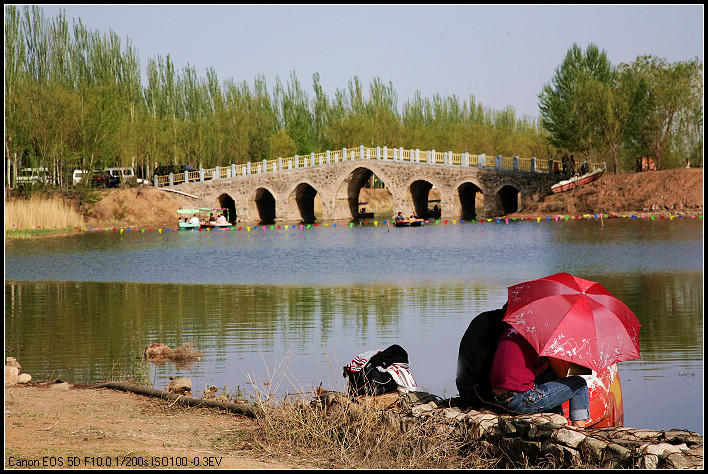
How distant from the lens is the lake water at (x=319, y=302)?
8.53 meters

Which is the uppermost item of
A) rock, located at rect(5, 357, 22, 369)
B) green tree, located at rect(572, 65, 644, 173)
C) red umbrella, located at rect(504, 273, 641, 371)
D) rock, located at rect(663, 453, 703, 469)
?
green tree, located at rect(572, 65, 644, 173)

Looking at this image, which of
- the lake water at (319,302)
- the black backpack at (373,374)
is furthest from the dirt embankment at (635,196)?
the black backpack at (373,374)

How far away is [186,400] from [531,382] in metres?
3.14

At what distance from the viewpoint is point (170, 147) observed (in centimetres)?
5375

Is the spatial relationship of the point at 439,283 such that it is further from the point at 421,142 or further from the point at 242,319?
the point at 421,142

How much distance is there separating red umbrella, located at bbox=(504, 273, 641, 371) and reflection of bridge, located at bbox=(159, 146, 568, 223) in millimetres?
39466

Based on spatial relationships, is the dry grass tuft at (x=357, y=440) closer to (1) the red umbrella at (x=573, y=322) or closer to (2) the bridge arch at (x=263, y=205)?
(1) the red umbrella at (x=573, y=322)

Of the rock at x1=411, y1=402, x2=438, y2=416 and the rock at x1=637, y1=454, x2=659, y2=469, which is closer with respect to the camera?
the rock at x1=637, y1=454, x2=659, y2=469

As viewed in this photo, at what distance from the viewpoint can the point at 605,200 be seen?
132 feet

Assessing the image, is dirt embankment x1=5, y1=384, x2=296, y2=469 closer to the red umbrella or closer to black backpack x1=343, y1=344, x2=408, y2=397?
black backpack x1=343, y1=344, x2=408, y2=397

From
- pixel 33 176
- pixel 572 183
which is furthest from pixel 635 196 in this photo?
pixel 33 176

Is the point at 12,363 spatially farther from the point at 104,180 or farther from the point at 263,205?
the point at 263,205

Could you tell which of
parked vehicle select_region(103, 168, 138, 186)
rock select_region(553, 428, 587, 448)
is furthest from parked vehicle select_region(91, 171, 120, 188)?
rock select_region(553, 428, 587, 448)

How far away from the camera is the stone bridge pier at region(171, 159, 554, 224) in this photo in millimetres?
46156
